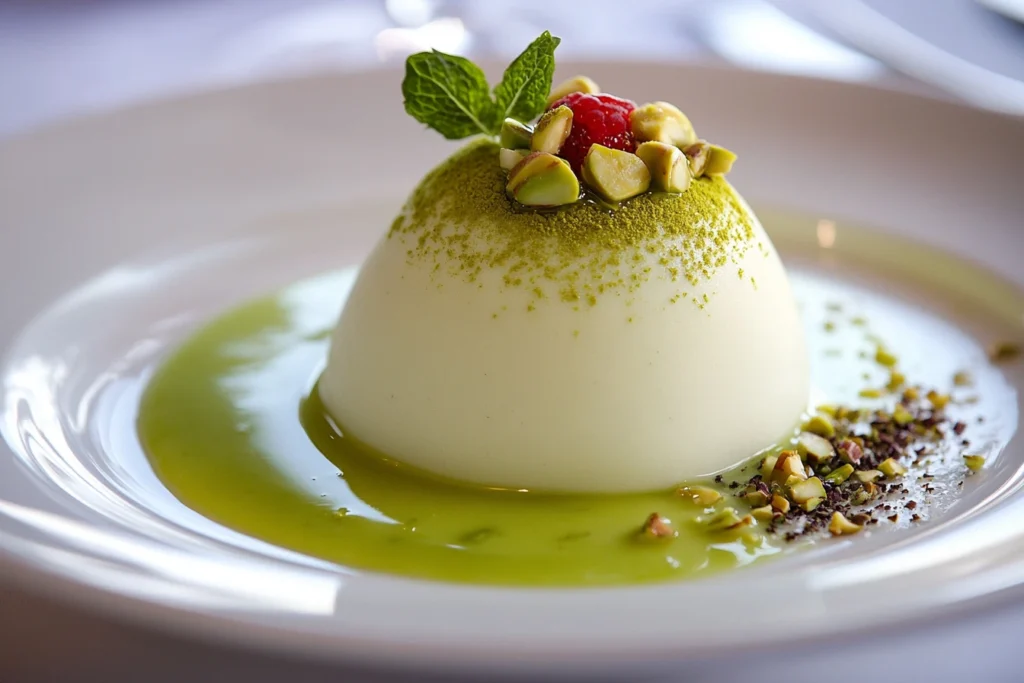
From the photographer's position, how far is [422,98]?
200 centimetres

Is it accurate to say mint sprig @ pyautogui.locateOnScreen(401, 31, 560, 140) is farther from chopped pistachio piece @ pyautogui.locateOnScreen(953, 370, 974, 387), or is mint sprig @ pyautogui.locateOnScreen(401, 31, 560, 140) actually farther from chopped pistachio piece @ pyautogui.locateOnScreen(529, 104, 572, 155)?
chopped pistachio piece @ pyautogui.locateOnScreen(953, 370, 974, 387)

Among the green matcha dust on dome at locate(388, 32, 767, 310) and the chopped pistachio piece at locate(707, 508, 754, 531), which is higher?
the green matcha dust on dome at locate(388, 32, 767, 310)

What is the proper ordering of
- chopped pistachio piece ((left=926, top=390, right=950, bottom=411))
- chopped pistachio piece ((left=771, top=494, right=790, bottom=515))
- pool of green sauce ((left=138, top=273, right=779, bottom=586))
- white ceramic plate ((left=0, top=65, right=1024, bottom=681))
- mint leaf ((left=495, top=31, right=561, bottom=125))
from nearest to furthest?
white ceramic plate ((left=0, top=65, right=1024, bottom=681)) < pool of green sauce ((left=138, top=273, right=779, bottom=586)) < chopped pistachio piece ((left=771, top=494, right=790, bottom=515)) < mint leaf ((left=495, top=31, right=561, bottom=125)) < chopped pistachio piece ((left=926, top=390, right=950, bottom=411))

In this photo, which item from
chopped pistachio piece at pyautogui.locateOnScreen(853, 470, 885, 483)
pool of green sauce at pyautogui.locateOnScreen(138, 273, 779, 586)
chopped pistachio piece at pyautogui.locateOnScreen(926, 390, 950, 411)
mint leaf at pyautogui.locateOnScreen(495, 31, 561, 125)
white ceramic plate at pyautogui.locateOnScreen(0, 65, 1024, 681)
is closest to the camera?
white ceramic plate at pyautogui.locateOnScreen(0, 65, 1024, 681)

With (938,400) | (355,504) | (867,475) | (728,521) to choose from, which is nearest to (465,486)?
(355,504)

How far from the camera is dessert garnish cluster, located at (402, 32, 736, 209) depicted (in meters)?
1.82

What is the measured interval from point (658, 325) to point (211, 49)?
2.96m

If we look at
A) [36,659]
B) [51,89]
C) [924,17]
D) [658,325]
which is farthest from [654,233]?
[924,17]

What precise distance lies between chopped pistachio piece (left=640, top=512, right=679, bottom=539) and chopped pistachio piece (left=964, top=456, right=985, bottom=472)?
0.55m

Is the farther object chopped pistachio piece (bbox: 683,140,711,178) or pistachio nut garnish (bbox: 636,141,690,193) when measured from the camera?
chopped pistachio piece (bbox: 683,140,711,178)

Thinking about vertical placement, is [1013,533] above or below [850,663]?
above

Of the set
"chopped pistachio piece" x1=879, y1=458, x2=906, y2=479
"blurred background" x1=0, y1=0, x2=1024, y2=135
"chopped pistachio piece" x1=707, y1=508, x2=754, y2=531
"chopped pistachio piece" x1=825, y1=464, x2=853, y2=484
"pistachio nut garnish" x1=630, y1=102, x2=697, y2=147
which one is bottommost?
"chopped pistachio piece" x1=707, y1=508, x2=754, y2=531

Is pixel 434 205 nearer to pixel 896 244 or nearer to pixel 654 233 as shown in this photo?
pixel 654 233

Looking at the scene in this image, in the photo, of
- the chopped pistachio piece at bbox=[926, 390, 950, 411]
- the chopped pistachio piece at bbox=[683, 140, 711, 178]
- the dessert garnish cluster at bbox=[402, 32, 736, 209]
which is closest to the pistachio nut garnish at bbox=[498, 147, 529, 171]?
the dessert garnish cluster at bbox=[402, 32, 736, 209]
